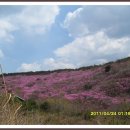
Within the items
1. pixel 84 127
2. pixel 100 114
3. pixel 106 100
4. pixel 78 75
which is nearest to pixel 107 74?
pixel 78 75

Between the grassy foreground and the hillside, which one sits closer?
the grassy foreground

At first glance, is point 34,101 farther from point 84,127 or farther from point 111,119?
point 84,127

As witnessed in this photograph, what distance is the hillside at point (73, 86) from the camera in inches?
285

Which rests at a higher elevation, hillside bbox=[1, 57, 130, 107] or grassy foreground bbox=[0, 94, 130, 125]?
hillside bbox=[1, 57, 130, 107]

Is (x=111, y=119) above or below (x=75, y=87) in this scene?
below

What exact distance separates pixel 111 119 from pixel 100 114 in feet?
Answer: 1.14

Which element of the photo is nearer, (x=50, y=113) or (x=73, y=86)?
(x=50, y=113)

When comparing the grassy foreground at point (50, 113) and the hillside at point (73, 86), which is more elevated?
the hillside at point (73, 86)

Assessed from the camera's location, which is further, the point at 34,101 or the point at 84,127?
the point at 34,101

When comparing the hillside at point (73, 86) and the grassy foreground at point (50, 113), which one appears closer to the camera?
the grassy foreground at point (50, 113)

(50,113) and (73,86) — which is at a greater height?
(73,86)

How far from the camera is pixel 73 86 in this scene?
7676mm

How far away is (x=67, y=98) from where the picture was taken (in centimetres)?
734

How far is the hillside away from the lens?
723cm
